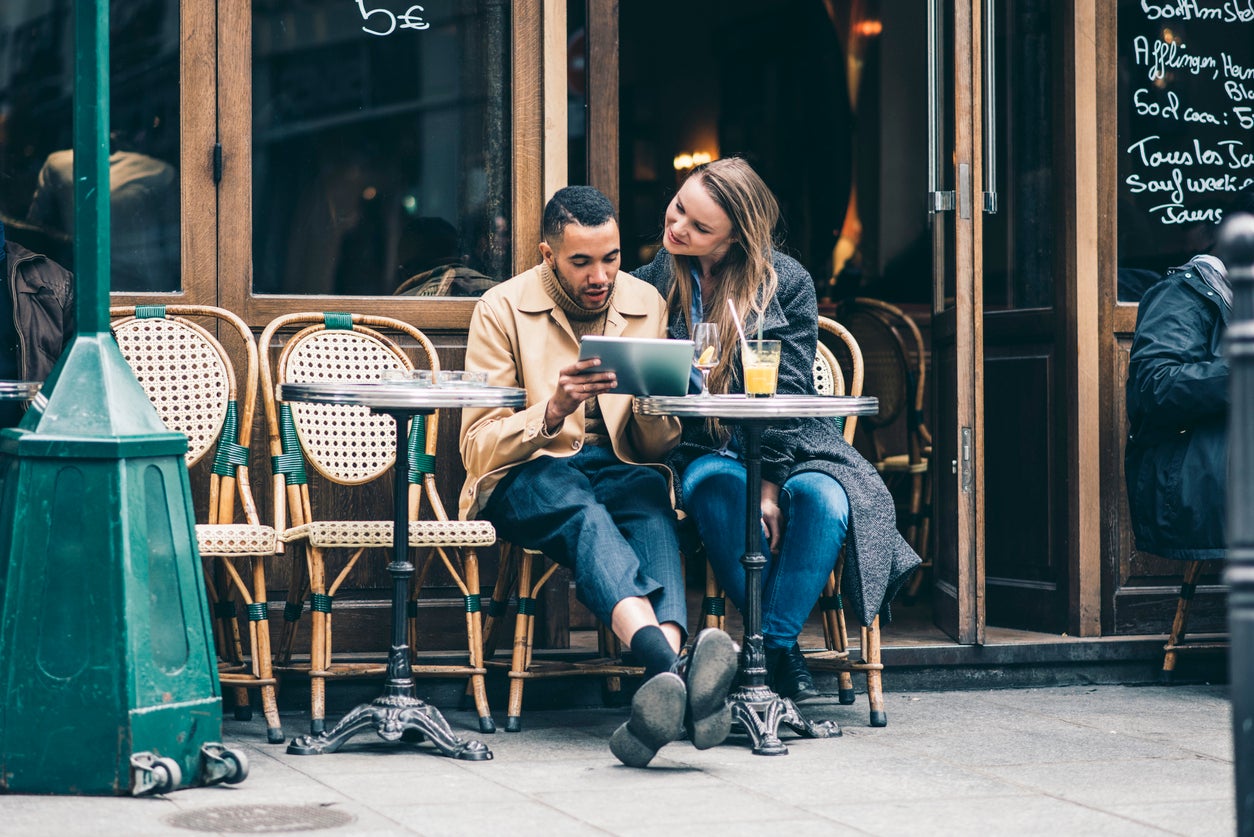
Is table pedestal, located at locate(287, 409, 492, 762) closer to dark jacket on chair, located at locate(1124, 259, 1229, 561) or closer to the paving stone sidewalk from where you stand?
the paving stone sidewalk

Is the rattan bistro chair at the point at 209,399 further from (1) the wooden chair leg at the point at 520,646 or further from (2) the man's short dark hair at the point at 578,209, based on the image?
(2) the man's short dark hair at the point at 578,209

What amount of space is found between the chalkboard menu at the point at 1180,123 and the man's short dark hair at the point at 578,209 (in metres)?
2.15

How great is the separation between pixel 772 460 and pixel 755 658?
63 cm

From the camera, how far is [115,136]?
4922 millimetres

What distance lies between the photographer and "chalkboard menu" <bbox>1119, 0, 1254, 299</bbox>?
562cm

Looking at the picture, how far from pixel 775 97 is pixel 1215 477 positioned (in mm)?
4978

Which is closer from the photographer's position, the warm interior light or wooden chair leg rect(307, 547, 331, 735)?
wooden chair leg rect(307, 547, 331, 735)

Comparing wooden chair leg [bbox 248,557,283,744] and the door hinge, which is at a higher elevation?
the door hinge

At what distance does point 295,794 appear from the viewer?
3.53 metres

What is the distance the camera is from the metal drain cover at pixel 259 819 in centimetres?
320

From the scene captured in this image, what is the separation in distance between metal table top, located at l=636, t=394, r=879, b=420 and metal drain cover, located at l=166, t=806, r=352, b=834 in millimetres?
1239

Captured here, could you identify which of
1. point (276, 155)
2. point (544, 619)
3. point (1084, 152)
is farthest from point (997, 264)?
point (276, 155)

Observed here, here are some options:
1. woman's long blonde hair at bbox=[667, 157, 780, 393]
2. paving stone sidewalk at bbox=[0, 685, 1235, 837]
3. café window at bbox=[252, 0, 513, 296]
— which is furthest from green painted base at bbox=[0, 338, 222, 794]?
woman's long blonde hair at bbox=[667, 157, 780, 393]

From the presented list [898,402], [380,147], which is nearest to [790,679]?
[380,147]
